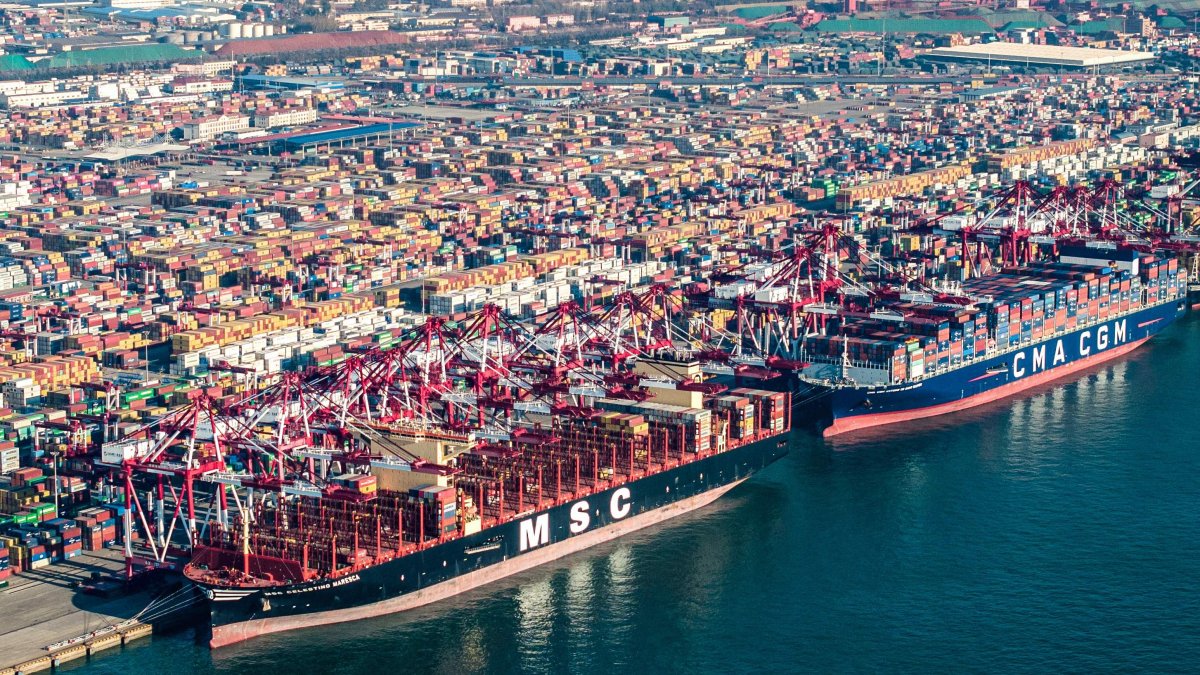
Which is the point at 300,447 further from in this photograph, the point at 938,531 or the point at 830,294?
the point at 830,294

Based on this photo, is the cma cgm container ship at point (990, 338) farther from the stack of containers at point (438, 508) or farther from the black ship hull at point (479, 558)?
the stack of containers at point (438, 508)

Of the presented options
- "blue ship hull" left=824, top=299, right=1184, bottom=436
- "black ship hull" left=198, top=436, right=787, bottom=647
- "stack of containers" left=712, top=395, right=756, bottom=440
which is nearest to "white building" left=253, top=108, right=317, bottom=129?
"blue ship hull" left=824, top=299, right=1184, bottom=436

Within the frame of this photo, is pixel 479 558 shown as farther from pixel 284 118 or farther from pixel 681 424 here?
pixel 284 118

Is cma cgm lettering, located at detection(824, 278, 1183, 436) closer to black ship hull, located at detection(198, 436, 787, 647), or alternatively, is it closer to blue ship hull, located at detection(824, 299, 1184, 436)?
blue ship hull, located at detection(824, 299, 1184, 436)

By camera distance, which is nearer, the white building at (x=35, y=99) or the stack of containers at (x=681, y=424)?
the stack of containers at (x=681, y=424)

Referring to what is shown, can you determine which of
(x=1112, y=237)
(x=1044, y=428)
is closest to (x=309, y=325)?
(x=1044, y=428)

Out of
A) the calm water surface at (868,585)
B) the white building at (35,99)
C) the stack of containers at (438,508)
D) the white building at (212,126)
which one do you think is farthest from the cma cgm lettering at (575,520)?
the white building at (35,99)

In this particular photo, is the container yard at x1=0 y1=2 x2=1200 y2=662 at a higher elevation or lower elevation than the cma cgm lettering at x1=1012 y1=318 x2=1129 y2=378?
higher
